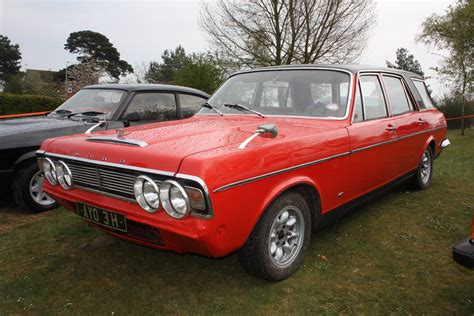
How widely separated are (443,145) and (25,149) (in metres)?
5.91

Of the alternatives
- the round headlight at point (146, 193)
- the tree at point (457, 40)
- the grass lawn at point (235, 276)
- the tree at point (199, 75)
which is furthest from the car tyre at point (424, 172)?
the tree at point (457, 40)

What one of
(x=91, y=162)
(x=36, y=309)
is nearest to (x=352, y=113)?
(x=91, y=162)

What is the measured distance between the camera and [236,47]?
18.5 meters

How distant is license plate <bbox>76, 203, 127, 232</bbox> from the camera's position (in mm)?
2545

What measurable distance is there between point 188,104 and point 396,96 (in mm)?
3151

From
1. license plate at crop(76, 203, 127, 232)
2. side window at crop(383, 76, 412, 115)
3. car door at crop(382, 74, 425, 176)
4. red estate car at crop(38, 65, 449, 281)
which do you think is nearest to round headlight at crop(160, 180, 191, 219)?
red estate car at crop(38, 65, 449, 281)

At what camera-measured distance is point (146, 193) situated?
237cm

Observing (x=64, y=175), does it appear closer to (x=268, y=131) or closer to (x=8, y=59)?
(x=268, y=131)

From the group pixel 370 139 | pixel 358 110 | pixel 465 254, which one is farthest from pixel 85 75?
pixel 465 254

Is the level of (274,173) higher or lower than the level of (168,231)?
higher

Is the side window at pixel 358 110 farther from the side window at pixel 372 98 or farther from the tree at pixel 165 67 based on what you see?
the tree at pixel 165 67

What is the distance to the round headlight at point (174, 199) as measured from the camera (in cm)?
221

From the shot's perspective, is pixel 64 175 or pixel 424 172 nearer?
pixel 64 175

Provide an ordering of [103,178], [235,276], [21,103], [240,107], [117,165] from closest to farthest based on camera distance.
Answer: [117,165], [103,178], [235,276], [240,107], [21,103]
